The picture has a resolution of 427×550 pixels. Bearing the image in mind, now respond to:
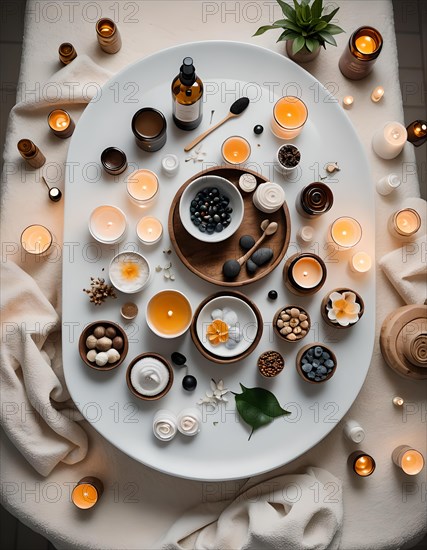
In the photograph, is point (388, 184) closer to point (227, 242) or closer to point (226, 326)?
point (227, 242)

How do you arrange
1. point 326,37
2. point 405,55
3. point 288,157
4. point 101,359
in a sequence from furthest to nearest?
point 405,55 < point 326,37 < point 288,157 < point 101,359

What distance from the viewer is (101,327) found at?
1656mm

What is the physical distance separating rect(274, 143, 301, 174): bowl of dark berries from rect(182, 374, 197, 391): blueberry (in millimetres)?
744

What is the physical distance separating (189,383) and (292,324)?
0.37 m

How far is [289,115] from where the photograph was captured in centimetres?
177

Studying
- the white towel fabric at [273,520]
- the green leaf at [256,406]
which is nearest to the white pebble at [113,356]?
the green leaf at [256,406]

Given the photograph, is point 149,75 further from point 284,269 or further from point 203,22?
point 284,269

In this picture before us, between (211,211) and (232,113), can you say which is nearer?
(211,211)

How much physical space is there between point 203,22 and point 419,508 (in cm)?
197

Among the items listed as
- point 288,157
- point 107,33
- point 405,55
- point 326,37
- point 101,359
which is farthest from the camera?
point 405,55

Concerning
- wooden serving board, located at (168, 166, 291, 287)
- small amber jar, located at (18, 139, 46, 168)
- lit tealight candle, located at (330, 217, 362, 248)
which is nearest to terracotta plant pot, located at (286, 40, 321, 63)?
wooden serving board, located at (168, 166, 291, 287)

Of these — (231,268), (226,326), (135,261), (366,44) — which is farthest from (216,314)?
(366,44)

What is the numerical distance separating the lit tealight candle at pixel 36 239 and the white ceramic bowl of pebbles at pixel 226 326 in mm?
617

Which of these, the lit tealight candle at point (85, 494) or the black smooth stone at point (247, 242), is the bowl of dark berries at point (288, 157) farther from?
the lit tealight candle at point (85, 494)
